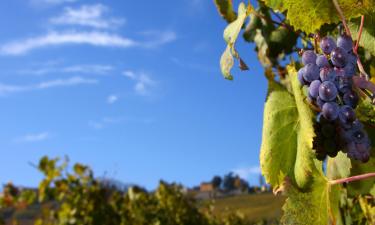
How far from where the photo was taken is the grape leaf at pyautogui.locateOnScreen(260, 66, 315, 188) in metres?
1.50

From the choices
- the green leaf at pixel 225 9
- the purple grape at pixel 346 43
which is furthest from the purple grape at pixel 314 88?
the green leaf at pixel 225 9

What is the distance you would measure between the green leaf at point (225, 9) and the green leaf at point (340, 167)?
160 centimetres

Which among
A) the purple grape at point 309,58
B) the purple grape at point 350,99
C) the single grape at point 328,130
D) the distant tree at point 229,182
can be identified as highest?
the distant tree at point 229,182

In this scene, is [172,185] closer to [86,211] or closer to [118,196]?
[118,196]

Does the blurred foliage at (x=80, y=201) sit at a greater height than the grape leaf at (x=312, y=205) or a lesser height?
greater

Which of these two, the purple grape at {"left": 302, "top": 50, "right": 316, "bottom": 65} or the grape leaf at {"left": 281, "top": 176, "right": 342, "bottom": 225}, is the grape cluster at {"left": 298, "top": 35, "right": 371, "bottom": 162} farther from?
the grape leaf at {"left": 281, "top": 176, "right": 342, "bottom": 225}

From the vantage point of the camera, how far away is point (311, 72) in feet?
4.31

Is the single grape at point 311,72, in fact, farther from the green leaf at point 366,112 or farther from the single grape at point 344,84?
the green leaf at point 366,112

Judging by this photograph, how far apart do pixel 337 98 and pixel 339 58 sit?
99 millimetres

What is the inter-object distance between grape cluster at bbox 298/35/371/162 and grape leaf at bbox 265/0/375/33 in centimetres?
17

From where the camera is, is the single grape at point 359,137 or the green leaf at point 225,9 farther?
the green leaf at point 225,9

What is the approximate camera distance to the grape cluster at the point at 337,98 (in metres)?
1.27

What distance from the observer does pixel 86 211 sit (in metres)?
7.93

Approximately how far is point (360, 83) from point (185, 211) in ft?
32.3
